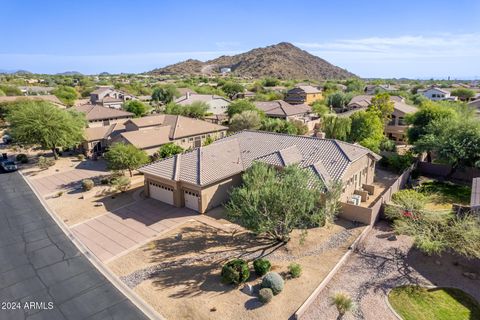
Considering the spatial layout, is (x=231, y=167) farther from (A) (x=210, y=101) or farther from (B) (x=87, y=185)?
(A) (x=210, y=101)

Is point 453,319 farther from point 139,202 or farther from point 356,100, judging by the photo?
point 356,100

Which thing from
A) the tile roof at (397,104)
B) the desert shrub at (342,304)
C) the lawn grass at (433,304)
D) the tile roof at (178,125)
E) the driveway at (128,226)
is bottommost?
the lawn grass at (433,304)

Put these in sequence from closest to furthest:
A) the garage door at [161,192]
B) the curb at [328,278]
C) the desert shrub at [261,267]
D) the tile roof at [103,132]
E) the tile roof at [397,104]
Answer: the curb at [328,278]
the desert shrub at [261,267]
the garage door at [161,192]
the tile roof at [103,132]
the tile roof at [397,104]

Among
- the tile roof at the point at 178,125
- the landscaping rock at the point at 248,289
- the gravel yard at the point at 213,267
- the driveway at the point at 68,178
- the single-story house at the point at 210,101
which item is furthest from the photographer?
the single-story house at the point at 210,101

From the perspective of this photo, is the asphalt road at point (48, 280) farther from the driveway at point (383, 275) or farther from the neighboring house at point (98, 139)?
the neighboring house at point (98, 139)

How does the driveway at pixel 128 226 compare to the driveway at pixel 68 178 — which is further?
the driveway at pixel 68 178

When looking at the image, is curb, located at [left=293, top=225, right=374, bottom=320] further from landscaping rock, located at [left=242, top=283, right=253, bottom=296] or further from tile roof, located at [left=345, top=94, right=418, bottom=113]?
tile roof, located at [left=345, top=94, right=418, bottom=113]

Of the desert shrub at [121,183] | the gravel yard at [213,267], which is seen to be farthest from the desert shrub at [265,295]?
the desert shrub at [121,183]
